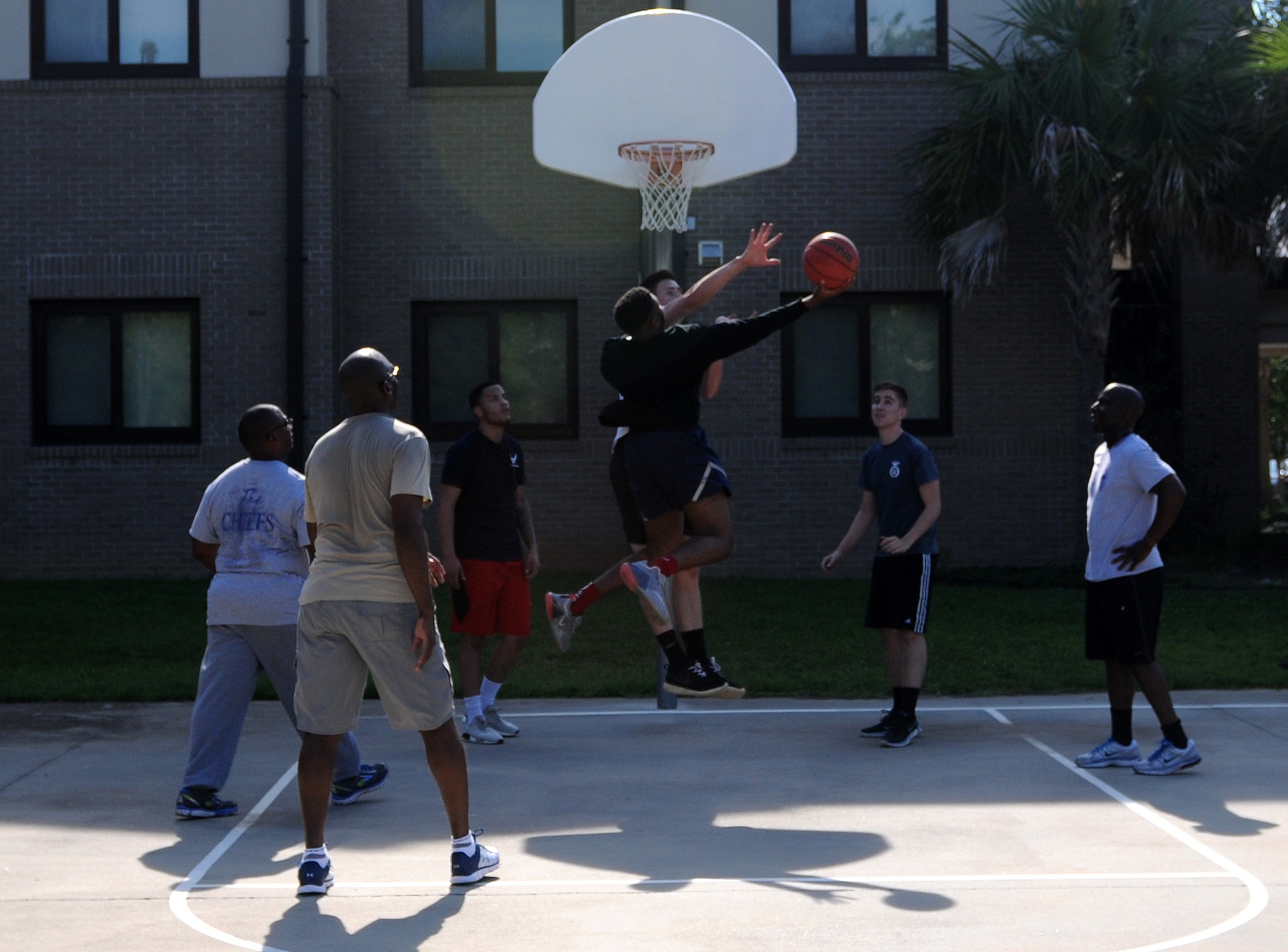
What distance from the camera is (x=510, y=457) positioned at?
31.7 feet

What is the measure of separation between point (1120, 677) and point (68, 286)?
1398 centimetres

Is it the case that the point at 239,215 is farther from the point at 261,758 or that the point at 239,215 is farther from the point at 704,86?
the point at 261,758

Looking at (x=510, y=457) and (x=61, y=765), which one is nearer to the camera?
(x=61, y=765)

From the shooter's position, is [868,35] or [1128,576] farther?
[868,35]

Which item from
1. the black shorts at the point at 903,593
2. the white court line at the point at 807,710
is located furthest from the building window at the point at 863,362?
the black shorts at the point at 903,593

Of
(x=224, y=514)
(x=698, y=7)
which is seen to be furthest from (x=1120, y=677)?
(x=698, y=7)

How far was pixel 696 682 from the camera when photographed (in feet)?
25.9

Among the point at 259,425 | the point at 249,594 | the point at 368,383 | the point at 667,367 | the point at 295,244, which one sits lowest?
the point at 249,594

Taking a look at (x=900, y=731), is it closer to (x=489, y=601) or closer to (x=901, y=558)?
(x=901, y=558)

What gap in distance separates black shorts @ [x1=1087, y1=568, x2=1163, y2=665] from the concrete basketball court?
0.62 metres

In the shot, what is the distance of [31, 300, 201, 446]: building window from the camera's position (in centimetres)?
1866

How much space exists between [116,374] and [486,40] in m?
5.83

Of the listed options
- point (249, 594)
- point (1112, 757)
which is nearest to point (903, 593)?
point (1112, 757)

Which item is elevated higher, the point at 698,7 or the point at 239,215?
the point at 698,7
